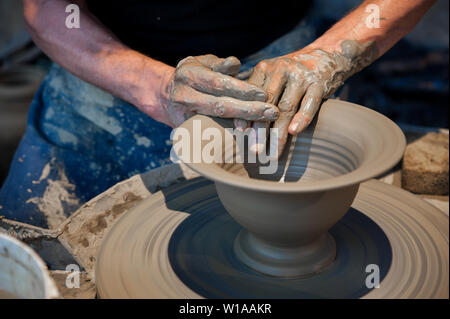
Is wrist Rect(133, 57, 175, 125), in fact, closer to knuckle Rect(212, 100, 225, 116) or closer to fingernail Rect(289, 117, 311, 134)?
knuckle Rect(212, 100, 225, 116)

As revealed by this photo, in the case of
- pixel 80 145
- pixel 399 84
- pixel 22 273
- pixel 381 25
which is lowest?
pixel 399 84

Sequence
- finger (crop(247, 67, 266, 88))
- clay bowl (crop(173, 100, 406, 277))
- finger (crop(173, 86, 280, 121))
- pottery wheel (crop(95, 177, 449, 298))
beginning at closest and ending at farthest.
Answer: clay bowl (crop(173, 100, 406, 277)) → pottery wheel (crop(95, 177, 449, 298)) → finger (crop(173, 86, 280, 121)) → finger (crop(247, 67, 266, 88))

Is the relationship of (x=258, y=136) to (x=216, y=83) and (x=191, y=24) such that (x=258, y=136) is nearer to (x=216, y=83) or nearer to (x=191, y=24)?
(x=216, y=83)

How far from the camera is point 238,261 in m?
1.22

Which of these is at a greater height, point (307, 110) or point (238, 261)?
point (307, 110)

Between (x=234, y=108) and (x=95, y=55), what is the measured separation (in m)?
0.74

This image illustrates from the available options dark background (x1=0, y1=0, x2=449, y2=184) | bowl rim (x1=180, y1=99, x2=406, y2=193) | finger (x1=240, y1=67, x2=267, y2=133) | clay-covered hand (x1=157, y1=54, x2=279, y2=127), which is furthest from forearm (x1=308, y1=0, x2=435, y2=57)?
dark background (x1=0, y1=0, x2=449, y2=184)

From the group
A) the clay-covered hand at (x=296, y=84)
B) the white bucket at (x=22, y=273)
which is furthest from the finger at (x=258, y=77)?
the white bucket at (x=22, y=273)

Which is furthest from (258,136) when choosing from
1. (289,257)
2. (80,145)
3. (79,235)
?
(80,145)

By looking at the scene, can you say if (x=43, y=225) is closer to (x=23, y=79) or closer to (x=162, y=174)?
(x=162, y=174)

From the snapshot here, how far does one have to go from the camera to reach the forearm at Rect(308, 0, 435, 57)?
5.11 feet

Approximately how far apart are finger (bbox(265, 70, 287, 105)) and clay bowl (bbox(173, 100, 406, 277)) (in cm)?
12

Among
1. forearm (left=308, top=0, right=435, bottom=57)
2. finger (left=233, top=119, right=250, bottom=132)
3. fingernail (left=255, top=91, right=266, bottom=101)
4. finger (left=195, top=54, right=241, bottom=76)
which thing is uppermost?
forearm (left=308, top=0, right=435, bottom=57)
